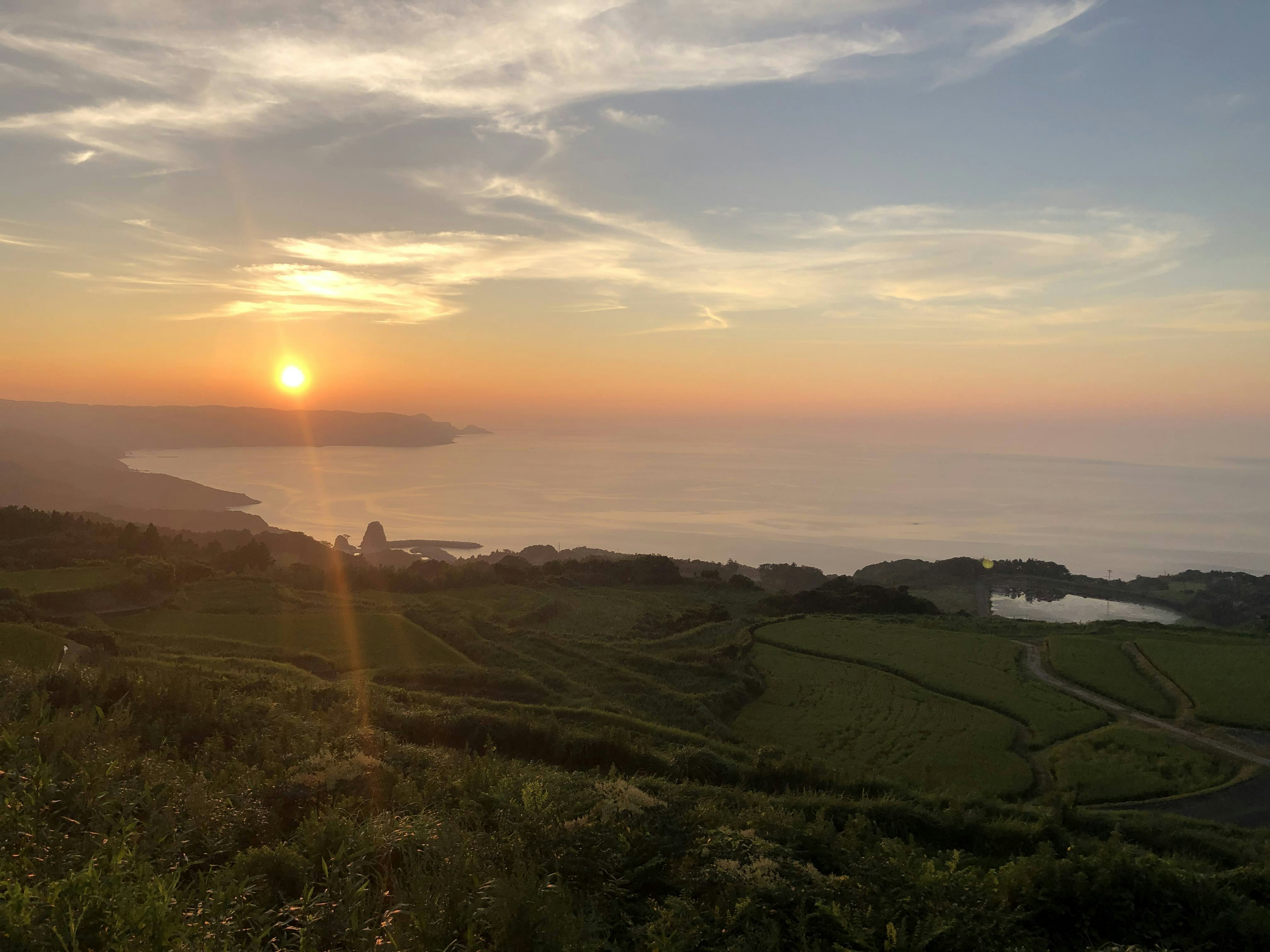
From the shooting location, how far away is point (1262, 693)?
2555 cm

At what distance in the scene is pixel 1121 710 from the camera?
2569 cm

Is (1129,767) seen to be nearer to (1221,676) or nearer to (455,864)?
(1221,676)

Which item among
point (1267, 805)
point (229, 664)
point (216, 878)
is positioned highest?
point (216, 878)

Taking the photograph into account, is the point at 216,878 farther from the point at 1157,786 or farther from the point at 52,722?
the point at 1157,786

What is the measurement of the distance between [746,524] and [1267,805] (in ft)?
359

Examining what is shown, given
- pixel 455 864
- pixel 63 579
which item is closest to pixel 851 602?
pixel 63 579

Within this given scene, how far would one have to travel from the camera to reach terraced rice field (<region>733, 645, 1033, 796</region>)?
2008cm

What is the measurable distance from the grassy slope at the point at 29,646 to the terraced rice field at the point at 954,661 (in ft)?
89.5

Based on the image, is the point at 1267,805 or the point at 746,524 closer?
the point at 1267,805

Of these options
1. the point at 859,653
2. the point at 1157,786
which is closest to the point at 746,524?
the point at 859,653

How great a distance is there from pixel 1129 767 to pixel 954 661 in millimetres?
11173

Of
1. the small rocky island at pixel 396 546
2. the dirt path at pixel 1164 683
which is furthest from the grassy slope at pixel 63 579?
the small rocky island at pixel 396 546

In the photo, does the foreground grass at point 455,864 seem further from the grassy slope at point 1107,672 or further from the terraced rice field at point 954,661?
the grassy slope at point 1107,672

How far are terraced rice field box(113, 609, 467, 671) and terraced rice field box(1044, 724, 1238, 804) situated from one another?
19081 millimetres
